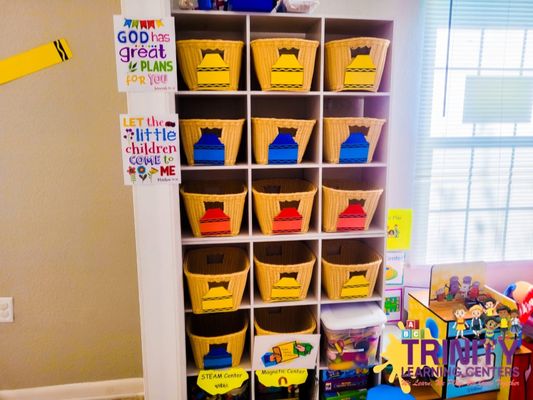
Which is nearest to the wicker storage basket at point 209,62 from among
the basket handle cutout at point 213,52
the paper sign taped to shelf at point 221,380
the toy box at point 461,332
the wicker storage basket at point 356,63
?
the basket handle cutout at point 213,52

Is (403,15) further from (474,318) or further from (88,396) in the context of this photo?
(88,396)

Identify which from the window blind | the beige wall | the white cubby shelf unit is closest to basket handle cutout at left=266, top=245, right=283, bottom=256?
the white cubby shelf unit

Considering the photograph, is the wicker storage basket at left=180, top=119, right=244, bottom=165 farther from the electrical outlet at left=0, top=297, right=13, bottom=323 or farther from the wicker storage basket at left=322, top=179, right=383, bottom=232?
the electrical outlet at left=0, top=297, right=13, bottom=323

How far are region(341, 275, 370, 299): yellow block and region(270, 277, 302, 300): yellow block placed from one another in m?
0.21

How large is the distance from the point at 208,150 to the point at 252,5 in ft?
1.96

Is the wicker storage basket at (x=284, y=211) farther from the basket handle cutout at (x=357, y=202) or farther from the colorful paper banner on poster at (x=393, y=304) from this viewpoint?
the colorful paper banner on poster at (x=393, y=304)

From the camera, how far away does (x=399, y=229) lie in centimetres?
224

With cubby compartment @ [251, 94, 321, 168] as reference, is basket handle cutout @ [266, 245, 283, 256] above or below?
below

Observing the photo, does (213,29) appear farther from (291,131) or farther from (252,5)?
(291,131)

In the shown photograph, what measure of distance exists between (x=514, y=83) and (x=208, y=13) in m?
1.71

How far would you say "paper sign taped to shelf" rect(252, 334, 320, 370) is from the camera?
1.82 meters

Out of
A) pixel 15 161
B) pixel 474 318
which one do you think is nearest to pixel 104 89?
pixel 15 161

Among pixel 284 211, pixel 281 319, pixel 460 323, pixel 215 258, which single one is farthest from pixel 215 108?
pixel 460 323

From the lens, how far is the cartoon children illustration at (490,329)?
1.92 meters
